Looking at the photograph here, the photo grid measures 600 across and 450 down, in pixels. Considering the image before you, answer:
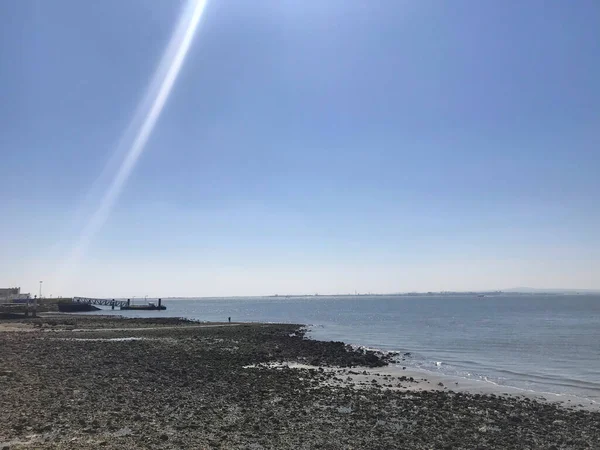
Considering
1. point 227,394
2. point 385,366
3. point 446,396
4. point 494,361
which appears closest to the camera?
point 227,394

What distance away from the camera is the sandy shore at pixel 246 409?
11.6 metres

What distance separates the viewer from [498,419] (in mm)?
15609

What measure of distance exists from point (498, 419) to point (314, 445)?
7.32m

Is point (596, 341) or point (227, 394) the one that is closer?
point (227, 394)

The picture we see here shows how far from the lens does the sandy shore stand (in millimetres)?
11570

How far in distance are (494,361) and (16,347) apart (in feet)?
99.1

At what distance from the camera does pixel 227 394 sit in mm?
17125

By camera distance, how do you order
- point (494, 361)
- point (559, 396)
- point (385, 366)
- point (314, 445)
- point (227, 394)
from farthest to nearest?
point (494, 361)
point (385, 366)
point (559, 396)
point (227, 394)
point (314, 445)

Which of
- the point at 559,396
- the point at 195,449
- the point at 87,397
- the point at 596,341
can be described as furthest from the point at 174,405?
the point at 596,341

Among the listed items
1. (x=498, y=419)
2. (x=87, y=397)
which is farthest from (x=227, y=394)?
(x=498, y=419)

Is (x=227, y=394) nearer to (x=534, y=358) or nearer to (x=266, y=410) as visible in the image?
(x=266, y=410)

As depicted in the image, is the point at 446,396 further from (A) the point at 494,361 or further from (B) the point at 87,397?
(A) the point at 494,361

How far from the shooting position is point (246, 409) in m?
14.9

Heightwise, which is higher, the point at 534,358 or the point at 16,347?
the point at 16,347
